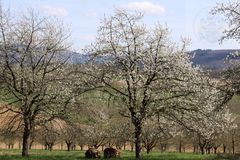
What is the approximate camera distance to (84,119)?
37906 mm

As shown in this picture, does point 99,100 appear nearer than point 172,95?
No

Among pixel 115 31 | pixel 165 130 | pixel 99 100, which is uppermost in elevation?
pixel 115 31

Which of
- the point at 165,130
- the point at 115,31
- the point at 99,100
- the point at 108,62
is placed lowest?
the point at 165,130

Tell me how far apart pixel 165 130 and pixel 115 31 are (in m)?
9.83

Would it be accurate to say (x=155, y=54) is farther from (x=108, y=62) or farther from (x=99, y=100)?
(x=99, y=100)

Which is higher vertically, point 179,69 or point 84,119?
point 179,69

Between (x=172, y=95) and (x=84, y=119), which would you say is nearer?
(x=172, y=95)

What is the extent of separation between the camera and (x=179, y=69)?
115 ft

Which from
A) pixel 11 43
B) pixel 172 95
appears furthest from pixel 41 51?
pixel 172 95

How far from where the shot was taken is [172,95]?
34.8 m

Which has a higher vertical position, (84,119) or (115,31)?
(115,31)

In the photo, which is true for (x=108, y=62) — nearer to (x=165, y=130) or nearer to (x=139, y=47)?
(x=139, y=47)

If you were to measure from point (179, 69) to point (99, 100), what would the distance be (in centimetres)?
780

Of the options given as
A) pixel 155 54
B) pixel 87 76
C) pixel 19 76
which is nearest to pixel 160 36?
pixel 155 54
